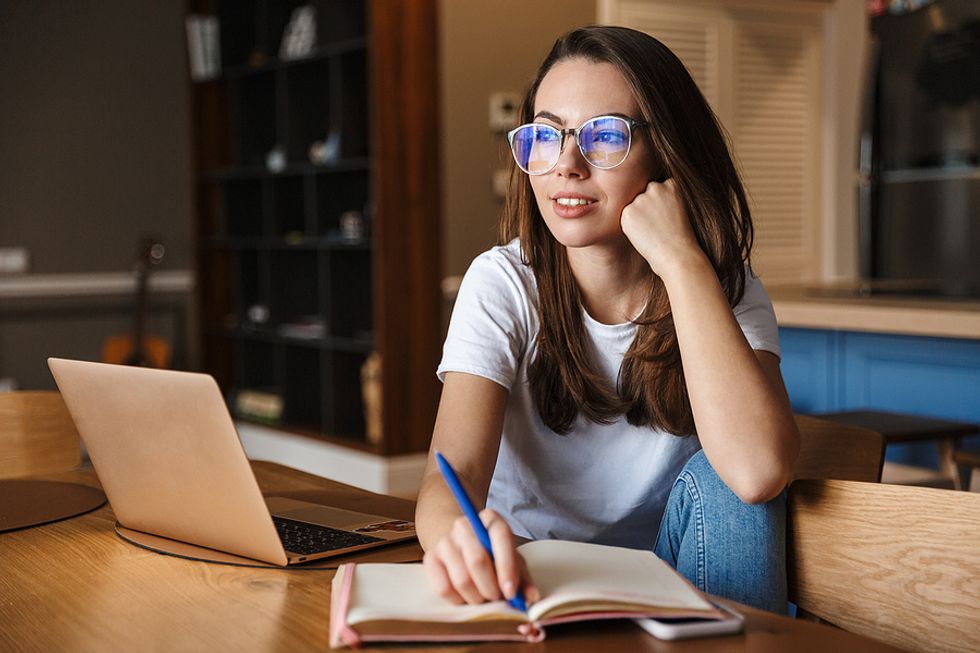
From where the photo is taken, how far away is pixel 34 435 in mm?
→ 1938

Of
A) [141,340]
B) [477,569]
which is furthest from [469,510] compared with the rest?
[141,340]

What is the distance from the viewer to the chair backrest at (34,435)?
1.92m

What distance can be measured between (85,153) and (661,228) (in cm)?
478

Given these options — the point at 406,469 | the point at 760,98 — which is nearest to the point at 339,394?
the point at 406,469

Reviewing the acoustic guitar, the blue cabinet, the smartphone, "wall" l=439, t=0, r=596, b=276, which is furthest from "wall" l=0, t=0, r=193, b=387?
the smartphone

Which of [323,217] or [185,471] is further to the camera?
[323,217]

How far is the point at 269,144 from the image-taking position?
19.1 feet

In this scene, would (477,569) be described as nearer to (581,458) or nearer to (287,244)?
(581,458)

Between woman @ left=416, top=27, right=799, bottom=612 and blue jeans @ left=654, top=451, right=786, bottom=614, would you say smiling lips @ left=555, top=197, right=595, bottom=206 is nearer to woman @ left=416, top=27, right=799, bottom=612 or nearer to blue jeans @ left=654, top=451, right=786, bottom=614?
woman @ left=416, top=27, right=799, bottom=612

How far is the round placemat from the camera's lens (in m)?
1.37

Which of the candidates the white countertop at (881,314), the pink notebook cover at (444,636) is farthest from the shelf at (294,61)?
the pink notebook cover at (444,636)

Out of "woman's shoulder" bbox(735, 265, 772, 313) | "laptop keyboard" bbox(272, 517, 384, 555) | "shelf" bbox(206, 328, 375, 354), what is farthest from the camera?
"shelf" bbox(206, 328, 375, 354)

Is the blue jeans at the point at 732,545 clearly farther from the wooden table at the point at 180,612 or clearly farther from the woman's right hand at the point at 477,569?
the woman's right hand at the point at 477,569

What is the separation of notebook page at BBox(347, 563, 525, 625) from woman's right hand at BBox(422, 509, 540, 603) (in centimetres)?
1
